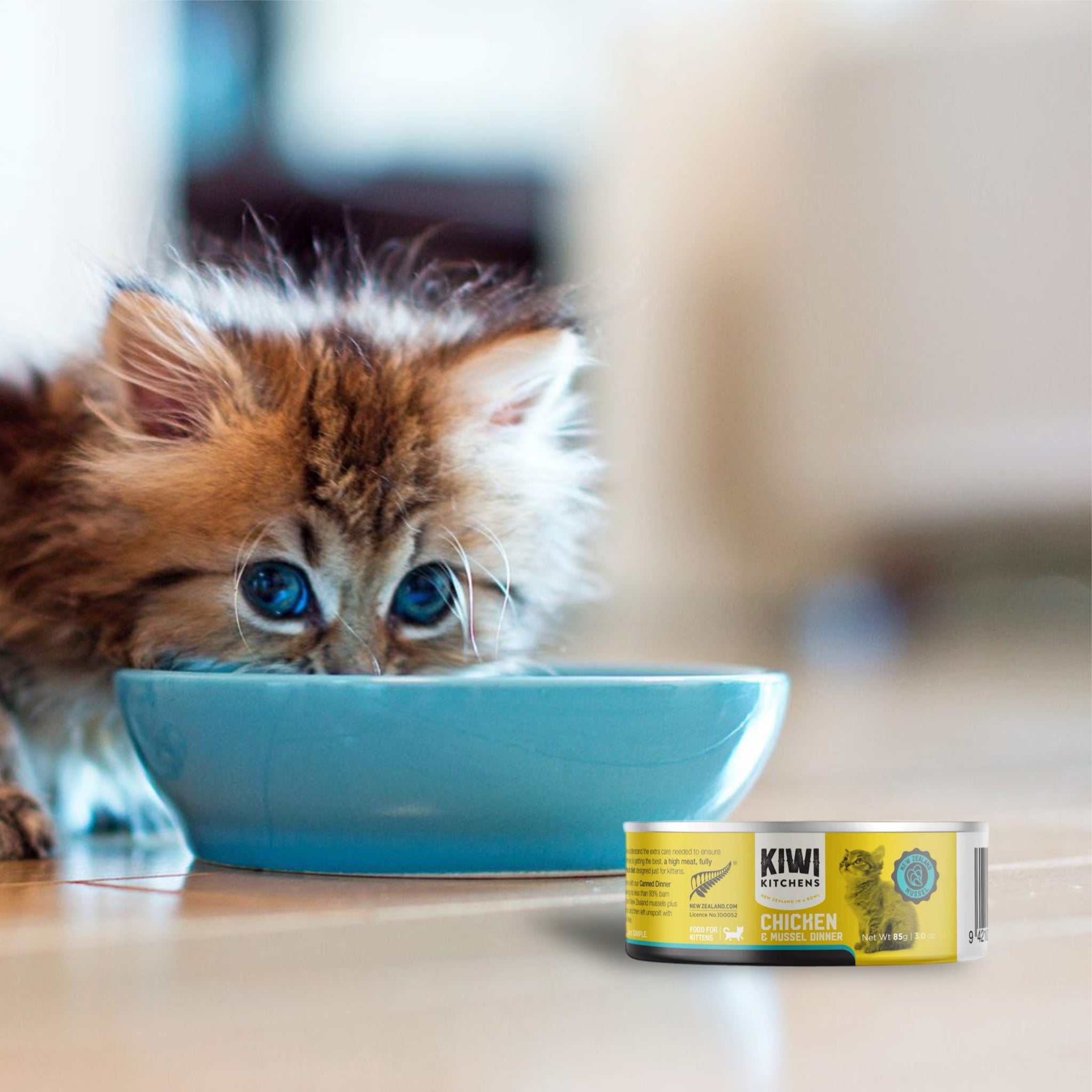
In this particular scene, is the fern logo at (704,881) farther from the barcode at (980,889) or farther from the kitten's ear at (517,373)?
the kitten's ear at (517,373)

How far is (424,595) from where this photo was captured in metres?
1.35

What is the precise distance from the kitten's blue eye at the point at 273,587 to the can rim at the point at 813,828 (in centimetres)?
50

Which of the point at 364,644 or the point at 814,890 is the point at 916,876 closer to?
Result: the point at 814,890

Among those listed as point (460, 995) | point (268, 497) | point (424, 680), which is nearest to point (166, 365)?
point (268, 497)

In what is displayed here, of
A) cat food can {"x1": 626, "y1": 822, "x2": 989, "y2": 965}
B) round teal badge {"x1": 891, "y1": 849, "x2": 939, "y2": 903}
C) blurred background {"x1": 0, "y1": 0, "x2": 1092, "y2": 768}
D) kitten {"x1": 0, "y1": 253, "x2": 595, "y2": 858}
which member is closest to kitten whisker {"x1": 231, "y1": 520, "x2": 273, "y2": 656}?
kitten {"x1": 0, "y1": 253, "x2": 595, "y2": 858}

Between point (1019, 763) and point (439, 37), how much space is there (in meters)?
4.50

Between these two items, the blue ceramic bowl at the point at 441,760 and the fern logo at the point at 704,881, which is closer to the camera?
the fern logo at the point at 704,881

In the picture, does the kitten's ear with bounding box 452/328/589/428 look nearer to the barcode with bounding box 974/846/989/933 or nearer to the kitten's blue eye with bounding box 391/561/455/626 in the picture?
the kitten's blue eye with bounding box 391/561/455/626

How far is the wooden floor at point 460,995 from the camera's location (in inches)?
27.1

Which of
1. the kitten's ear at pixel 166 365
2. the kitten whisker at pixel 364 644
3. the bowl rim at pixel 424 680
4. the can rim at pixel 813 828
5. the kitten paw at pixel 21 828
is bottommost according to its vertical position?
the kitten paw at pixel 21 828

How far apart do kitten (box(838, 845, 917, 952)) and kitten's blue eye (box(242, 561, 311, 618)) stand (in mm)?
580

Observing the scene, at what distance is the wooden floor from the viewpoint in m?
0.69

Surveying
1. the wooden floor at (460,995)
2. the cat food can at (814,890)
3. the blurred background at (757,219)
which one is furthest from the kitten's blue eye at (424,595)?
the blurred background at (757,219)

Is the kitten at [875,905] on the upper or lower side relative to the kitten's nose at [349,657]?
lower
